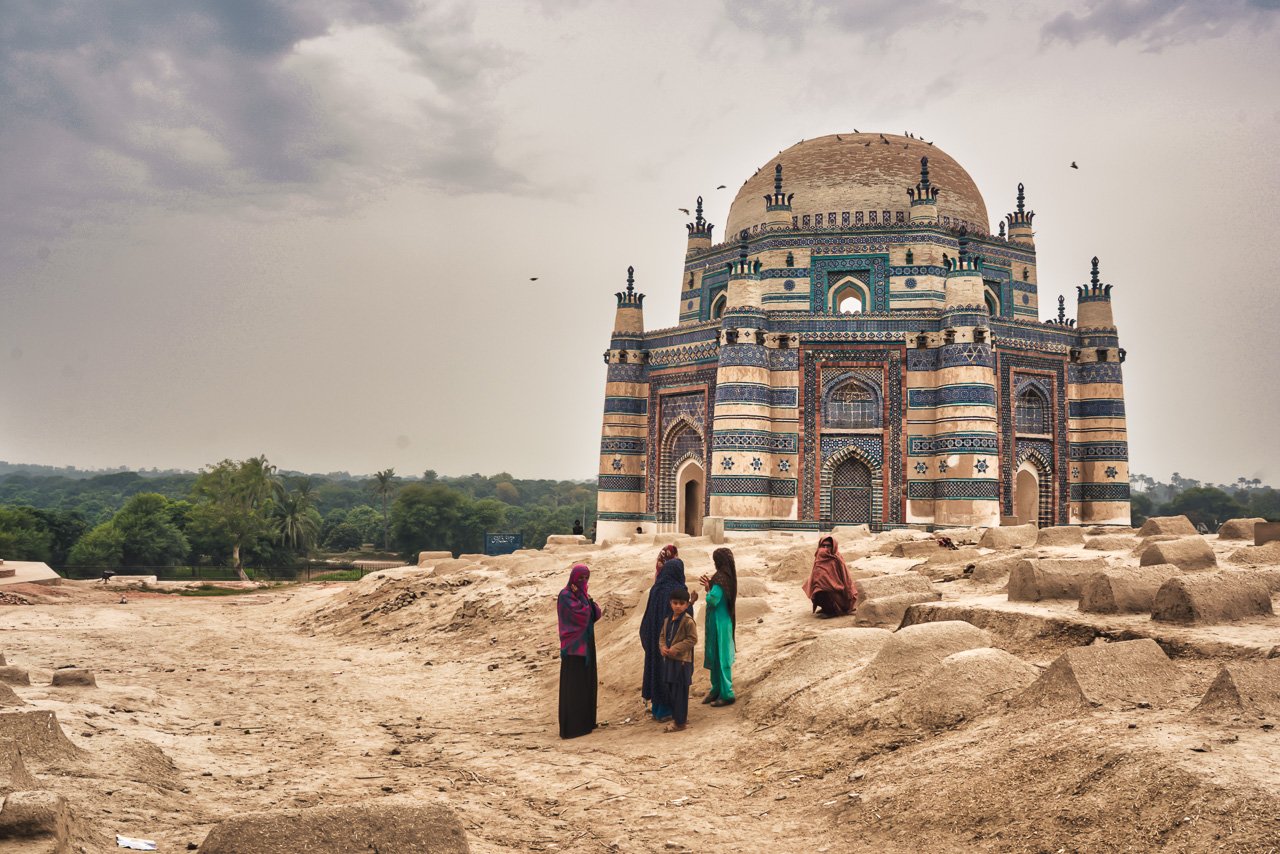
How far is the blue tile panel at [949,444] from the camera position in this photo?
84.1 feet

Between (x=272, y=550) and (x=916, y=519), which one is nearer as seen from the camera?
(x=916, y=519)

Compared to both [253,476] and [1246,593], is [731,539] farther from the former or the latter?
[253,476]

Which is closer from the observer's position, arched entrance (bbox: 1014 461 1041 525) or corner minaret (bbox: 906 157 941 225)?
arched entrance (bbox: 1014 461 1041 525)

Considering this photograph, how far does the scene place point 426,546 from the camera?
184 feet

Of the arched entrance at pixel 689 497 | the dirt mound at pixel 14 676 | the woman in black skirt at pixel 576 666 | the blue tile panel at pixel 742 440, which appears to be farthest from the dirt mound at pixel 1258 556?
the arched entrance at pixel 689 497

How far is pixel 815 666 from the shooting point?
8.85 meters

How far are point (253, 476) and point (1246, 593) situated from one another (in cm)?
4241

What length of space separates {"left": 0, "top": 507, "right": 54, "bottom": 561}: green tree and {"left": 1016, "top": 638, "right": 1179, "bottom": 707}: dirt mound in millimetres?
39573

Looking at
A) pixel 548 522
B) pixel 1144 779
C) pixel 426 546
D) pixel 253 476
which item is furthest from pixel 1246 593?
pixel 548 522

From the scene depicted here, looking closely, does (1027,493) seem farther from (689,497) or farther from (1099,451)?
(689,497)

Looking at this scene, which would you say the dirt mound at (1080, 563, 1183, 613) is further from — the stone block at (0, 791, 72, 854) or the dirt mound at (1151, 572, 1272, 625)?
the stone block at (0, 791, 72, 854)

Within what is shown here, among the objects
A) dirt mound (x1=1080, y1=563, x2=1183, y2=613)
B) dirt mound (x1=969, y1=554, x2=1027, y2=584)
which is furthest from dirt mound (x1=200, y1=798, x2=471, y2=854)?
dirt mound (x1=969, y1=554, x2=1027, y2=584)

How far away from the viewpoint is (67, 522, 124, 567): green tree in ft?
131

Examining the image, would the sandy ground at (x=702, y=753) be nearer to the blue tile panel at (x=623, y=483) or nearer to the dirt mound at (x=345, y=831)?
the dirt mound at (x=345, y=831)
